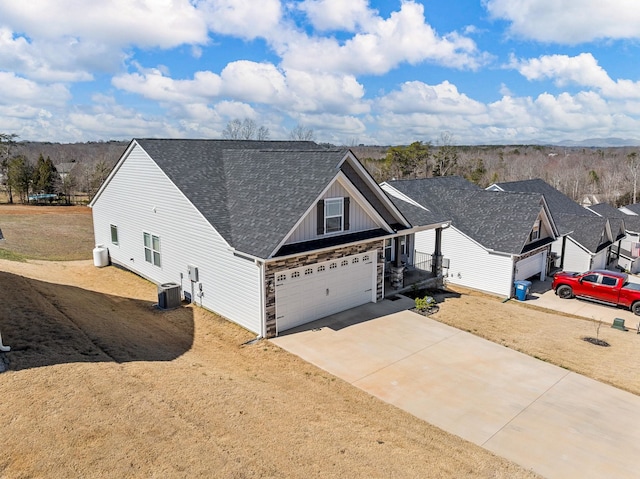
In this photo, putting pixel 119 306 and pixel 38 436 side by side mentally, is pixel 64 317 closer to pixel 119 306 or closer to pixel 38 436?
pixel 119 306

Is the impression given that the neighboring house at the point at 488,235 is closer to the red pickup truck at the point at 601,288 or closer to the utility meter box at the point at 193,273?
the red pickup truck at the point at 601,288

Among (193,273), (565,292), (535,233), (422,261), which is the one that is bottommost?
(565,292)

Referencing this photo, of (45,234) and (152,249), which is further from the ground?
(152,249)

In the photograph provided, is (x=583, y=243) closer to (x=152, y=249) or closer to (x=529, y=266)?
(x=529, y=266)

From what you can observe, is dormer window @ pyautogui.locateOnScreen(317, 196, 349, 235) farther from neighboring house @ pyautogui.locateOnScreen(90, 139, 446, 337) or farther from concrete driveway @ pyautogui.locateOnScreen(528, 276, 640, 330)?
concrete driveway @ pyautogui.locateOnScreen(528, 276, 640, 330)

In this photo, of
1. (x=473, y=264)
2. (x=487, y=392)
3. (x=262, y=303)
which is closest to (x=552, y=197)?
(x=473, y=264)

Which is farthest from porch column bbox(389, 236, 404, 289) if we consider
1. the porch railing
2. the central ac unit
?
the central ac unit
